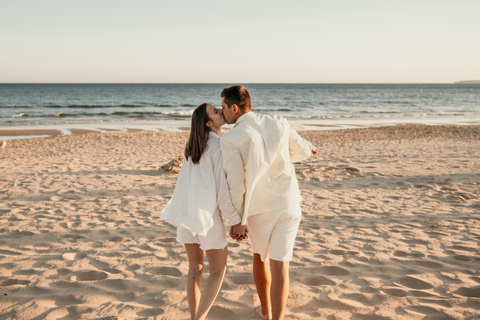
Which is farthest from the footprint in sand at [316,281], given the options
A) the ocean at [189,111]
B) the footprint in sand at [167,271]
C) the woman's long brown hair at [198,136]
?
the ocean at [189,111]

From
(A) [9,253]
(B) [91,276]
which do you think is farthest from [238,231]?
(A) [9,253]

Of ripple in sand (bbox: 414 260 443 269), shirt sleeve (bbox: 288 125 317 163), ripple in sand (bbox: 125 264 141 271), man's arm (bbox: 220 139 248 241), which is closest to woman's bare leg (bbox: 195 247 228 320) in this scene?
man's arm (bbox: 220 139 248 241)

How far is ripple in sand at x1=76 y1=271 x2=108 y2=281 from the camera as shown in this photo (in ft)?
10.9

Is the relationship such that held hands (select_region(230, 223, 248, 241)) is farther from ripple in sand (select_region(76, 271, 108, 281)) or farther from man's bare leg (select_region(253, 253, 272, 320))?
ripple in sand (select_region(76, 271, 108, 281))

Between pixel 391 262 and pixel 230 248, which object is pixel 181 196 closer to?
pixel 230 248

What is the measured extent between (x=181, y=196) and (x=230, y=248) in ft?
6.04

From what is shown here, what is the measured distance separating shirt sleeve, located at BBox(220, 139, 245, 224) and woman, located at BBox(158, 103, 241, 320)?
48 mm

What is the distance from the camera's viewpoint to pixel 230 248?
4.09 meters

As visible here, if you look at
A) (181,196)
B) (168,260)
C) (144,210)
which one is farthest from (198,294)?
(144,210)

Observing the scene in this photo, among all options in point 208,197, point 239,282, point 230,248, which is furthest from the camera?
point 230,248

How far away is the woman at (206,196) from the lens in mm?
2273

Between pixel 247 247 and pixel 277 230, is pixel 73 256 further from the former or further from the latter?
pixel 277 230

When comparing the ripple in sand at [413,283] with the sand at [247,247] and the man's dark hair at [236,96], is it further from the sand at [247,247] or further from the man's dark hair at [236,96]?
the man's dark hair at [236,96]

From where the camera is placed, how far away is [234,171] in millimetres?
2236
